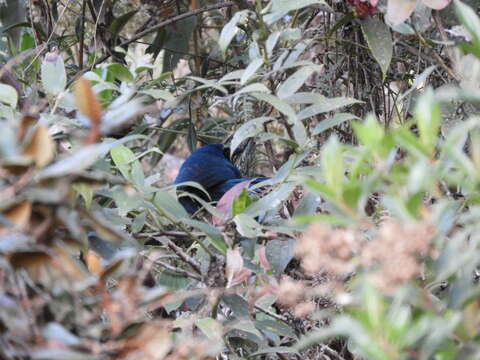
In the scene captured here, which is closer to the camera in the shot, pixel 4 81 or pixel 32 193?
pixel 32 193

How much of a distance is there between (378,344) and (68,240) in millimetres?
301

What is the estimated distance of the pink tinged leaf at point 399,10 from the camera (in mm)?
1486

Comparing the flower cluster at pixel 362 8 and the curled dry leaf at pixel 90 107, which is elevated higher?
the curled dry leaf at pixel 90 107

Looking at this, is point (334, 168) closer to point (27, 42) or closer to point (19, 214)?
point (19, 214)

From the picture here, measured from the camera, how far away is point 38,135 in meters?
0.66

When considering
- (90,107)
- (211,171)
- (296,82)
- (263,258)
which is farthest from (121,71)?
(211,171)

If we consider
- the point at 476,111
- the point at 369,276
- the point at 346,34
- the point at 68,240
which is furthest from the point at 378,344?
the point at 346,34

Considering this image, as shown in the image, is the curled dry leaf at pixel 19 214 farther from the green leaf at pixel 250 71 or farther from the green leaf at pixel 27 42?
the green leaf at pixel 27 42

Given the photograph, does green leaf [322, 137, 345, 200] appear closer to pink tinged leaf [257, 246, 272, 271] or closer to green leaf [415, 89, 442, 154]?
green leaf [415, 89, 442, 154]

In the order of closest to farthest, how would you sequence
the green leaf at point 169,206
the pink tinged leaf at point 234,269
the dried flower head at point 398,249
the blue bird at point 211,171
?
the dried flower head at point 398,249
the pink tinged leaf at point 234,269
the green leaf at point 169,206
the blue bird at point 211,171

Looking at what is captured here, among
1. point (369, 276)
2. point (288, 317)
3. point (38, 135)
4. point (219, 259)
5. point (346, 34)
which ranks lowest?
point (288, 317)

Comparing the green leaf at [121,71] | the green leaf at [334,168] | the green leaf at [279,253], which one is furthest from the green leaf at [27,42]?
the green leaf at [334,168]

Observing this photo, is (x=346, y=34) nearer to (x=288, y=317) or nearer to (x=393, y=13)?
(x=393, y=13)

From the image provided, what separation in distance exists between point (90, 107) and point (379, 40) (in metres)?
1.24
